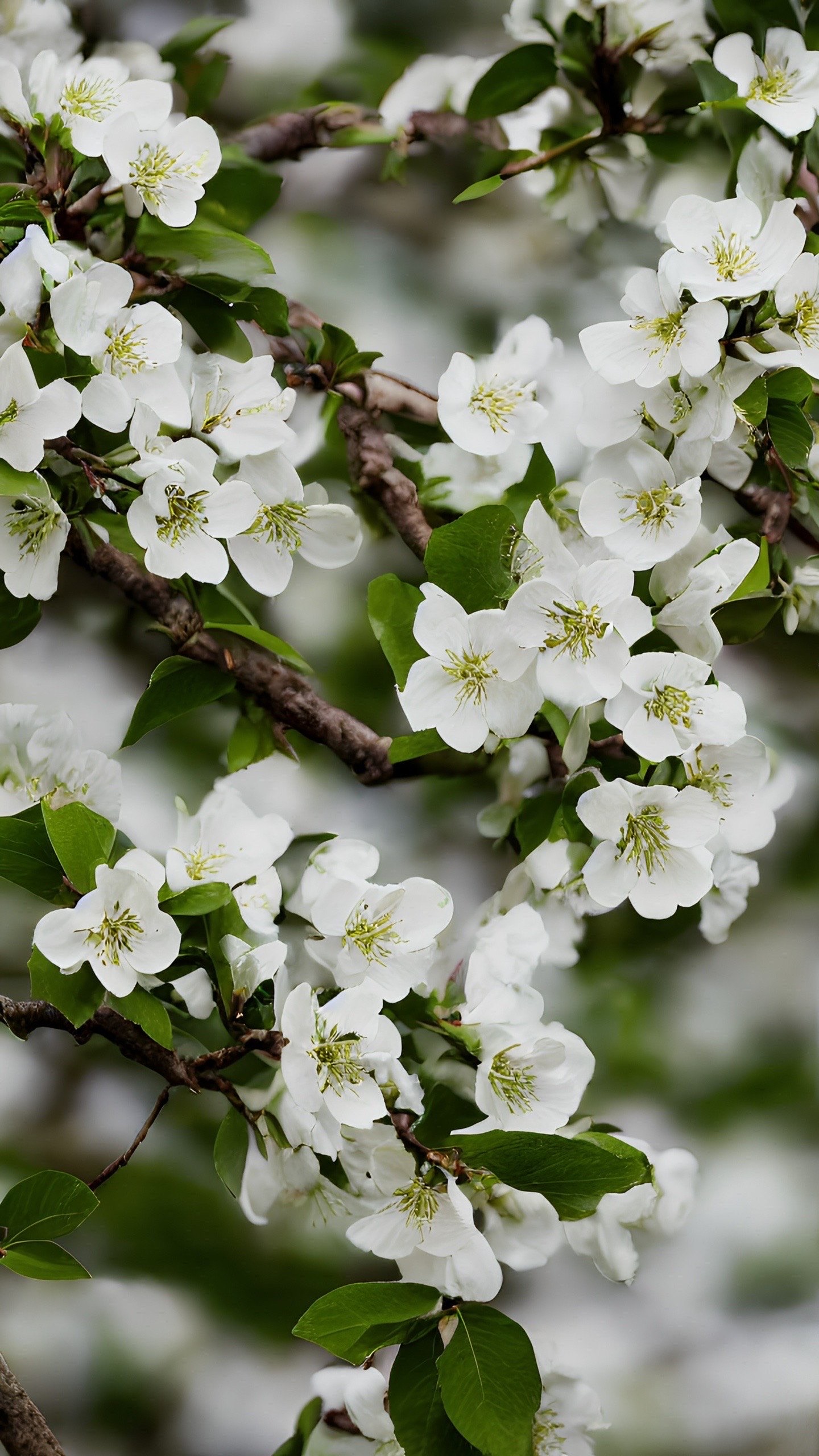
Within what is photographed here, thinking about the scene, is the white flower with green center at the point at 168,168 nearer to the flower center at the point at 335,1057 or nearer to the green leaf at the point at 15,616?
the green leaf at the point at 15,616

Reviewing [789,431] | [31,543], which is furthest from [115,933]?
[789,431]

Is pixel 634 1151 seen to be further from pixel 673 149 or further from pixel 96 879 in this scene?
pixel 673 149

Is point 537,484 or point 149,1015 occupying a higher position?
point 537,484

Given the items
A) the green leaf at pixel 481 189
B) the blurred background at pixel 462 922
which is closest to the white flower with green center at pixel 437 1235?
the blurred background at pixel 462 922

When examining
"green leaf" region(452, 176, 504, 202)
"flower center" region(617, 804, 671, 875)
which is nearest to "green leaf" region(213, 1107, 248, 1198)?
"flower center" region(617, 804, 671, 875)

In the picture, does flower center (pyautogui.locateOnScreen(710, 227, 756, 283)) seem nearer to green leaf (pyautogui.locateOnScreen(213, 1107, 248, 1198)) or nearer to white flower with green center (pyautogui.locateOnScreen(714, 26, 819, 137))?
white flower with green center (pyautogui.locateOnScreen(714, 26, 819, 137))

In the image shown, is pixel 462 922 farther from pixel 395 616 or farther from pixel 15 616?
pixel 15 616
